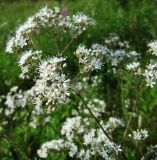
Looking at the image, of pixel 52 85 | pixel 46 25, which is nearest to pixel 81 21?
pixel 46 25

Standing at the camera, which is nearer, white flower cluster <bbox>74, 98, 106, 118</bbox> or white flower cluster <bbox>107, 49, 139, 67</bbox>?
white flower cluster <bbox>107, 49, 139, 67</bbox>

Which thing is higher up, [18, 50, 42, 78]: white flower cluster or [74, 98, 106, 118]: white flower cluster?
[74, 98, 106, 118]: white flower cluster

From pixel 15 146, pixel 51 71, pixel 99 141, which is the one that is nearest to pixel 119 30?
pixel 15 146

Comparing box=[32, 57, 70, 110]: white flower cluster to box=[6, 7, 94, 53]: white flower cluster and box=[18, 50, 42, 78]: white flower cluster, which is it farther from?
box=[6, 7, 94, 53]: white flower cluster

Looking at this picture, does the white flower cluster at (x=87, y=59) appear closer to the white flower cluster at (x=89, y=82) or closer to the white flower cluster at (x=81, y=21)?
the white flower cluster at (x=81, y=21)

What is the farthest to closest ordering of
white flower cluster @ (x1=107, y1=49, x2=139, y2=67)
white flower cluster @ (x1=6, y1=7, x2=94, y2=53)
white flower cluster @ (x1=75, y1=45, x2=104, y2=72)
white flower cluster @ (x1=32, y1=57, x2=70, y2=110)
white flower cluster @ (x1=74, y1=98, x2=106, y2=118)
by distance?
white flower cluster @ (x1=74, y1=98, x2=106, y2=118), white flower cluster @ (x1=107, y1=49, x2=139, y2=67), white flower cluster @ (x1=6, y1=7, x2=94, y2=53), white flower cluster @ (x1=75, y1=45, x2=104, y2=72), white flower cluster @ (x1=32, y1=57, x2=70, y2=110)

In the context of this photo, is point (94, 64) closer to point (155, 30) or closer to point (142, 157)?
point (142, 157)

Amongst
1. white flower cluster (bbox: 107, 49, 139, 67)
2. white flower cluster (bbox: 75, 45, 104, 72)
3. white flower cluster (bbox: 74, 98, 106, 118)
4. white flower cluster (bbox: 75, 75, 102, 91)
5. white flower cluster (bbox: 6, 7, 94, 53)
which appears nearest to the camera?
white flower cluster (bbox: 75, 45, 104, 72)

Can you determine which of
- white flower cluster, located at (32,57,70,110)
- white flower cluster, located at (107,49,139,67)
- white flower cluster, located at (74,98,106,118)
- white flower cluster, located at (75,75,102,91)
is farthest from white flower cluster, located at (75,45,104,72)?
white flower cluster, located at (75,75,102,91)
